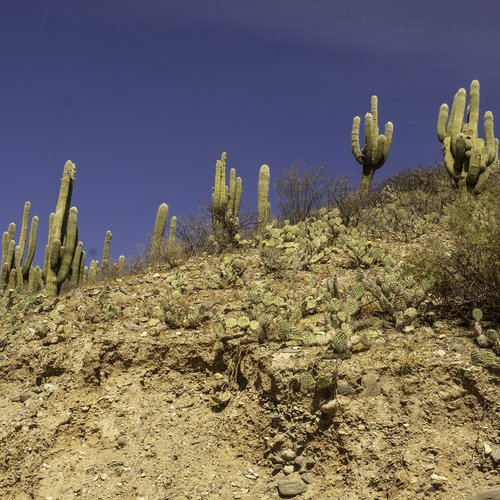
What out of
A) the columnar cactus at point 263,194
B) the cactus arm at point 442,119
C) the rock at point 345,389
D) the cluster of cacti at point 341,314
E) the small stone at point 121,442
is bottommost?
the small stone at point 121,442

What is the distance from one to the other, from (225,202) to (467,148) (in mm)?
5441

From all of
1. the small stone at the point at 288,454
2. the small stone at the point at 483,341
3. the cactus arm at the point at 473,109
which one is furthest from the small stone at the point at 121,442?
the cactus arm at the point at 473,109

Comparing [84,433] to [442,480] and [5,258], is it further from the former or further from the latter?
[5,258]

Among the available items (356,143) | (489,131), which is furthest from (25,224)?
(489,131)

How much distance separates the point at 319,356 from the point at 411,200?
888 centimetres

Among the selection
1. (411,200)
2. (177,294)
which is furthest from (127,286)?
(411,200)

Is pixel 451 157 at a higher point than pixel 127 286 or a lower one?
higher

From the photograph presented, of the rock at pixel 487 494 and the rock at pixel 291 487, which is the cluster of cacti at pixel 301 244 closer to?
the rock at pixel 291 487

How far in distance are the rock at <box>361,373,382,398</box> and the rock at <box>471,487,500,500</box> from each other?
1.22 meters

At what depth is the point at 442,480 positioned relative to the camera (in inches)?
206

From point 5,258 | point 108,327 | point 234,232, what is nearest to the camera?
point 108,327

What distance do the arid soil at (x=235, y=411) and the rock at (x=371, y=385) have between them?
0.4 inches

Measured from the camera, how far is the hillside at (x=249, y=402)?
18.2ft

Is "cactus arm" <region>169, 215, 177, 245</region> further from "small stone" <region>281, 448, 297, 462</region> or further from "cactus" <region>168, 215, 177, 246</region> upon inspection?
"small stone" <region>281, 448, 297, 462</region>
